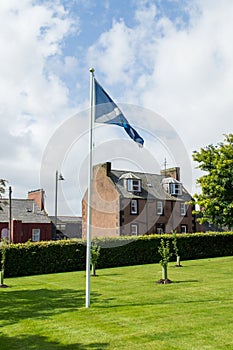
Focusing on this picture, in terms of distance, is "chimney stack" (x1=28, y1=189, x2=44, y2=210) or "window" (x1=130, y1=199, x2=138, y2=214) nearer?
"window" (x1=130, y1=199, x2=138, y2=214)

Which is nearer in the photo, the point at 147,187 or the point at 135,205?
the point at 135,205

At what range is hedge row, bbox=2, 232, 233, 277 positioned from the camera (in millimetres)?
25547

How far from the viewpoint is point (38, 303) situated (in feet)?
42.5

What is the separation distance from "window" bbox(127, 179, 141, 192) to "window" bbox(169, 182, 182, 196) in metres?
4.76

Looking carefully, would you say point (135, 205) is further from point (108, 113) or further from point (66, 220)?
point (108, 113)

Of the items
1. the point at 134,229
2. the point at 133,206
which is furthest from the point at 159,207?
the point at 134,229

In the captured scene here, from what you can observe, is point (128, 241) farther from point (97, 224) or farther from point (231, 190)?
point (97, 224)

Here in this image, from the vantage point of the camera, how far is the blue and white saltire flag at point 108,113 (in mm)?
12461

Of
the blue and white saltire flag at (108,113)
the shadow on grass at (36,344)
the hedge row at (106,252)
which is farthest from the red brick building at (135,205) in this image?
the shadow on grass at (36,344)

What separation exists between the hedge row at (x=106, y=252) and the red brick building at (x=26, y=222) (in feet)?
71.3

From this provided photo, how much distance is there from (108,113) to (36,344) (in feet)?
22.8

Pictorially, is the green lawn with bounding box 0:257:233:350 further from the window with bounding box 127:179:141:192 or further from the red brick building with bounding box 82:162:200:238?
the window with bounding box 127:179:141:192

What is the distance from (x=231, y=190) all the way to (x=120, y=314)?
17.8m

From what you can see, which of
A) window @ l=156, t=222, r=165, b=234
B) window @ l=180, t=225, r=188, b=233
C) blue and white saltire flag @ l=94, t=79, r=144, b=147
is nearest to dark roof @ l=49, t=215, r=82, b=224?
window @ l=156, t=222, r=165, b=234
